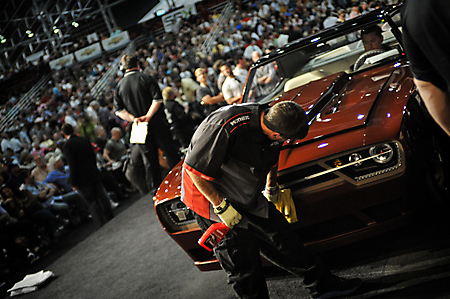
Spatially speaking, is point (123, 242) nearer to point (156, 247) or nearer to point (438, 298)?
point (156, 247)

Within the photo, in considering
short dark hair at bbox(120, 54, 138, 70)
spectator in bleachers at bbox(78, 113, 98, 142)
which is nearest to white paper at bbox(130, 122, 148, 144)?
short dark hair at bbox(120, 54, 138, 70)

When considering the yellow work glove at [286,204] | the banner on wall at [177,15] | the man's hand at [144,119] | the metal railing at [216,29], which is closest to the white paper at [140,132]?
the man's hand at [144,119]

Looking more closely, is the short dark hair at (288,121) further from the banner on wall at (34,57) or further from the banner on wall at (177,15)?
the banner on wall at (34,57)

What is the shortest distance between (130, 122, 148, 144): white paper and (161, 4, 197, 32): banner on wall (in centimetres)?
2021

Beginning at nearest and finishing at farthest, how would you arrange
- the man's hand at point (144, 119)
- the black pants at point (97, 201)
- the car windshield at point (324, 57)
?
the car windshield at point (324, 57) < the man's hand at point (144, 119) < the black pants at point (97, 201)

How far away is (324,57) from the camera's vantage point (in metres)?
4.51

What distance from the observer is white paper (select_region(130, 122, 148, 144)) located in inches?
174

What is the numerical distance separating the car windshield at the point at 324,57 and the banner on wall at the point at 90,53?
69.9 feet

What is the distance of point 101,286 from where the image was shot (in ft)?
12.6

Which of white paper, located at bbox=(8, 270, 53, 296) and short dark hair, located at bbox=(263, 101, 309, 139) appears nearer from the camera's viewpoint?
short dark hair, located at bbox=(263, 101, 309, 139)

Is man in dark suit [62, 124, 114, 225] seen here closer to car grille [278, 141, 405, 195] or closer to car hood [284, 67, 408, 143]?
car hood [284, 67, 408, 143]

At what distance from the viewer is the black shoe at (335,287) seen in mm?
2369

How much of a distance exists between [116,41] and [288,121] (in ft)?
78.3

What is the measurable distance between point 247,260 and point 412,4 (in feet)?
5.36
